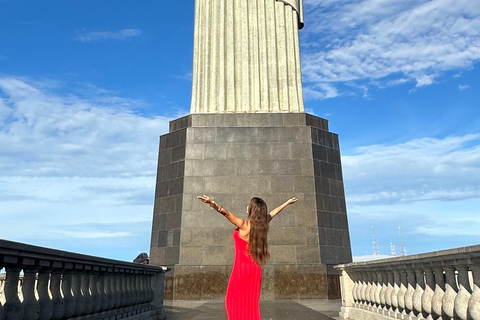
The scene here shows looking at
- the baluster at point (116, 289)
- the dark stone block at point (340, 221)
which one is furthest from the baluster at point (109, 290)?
the dark stone block at point (340, 221)

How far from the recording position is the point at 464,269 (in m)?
5.13

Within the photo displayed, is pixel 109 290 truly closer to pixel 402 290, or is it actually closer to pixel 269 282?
pixel 402 290

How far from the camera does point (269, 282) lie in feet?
48.9

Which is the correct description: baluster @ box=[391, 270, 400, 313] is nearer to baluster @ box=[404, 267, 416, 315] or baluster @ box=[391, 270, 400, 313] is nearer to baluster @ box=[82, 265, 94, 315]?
baluster @ box=[404, 267, 416, 315]

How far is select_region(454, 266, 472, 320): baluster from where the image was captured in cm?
502

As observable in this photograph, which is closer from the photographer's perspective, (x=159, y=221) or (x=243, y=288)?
(x=243, y=288)

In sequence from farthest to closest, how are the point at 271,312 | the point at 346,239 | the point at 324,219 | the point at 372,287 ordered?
the point at 346,239 < the point at 324,219 < the point at 271,312 < the point at 372,287

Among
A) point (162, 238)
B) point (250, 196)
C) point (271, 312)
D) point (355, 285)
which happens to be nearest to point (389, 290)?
point (355, 285)

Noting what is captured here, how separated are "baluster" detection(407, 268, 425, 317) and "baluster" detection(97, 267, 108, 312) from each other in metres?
4.82

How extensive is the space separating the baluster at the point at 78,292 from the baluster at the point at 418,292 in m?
4.88

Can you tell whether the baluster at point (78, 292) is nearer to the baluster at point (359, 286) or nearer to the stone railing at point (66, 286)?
the stone railing at point (66, 286)

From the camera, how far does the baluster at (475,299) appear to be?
4703 mm

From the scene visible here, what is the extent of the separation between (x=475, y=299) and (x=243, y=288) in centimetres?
258

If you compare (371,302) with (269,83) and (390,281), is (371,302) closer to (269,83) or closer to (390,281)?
(390,281)
